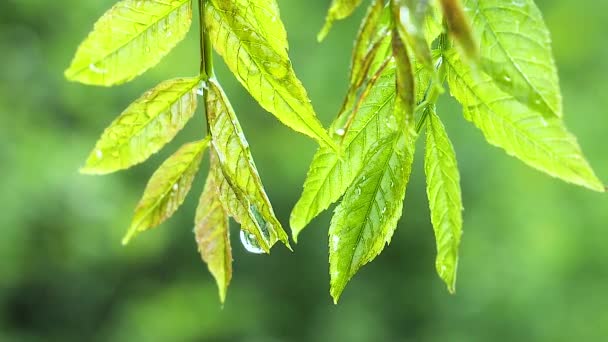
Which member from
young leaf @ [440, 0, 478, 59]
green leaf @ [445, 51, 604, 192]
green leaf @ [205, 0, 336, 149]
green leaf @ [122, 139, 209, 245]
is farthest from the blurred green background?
young leaf @ [440, 0, 478, 59]

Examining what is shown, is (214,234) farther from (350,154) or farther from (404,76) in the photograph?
(404,76)

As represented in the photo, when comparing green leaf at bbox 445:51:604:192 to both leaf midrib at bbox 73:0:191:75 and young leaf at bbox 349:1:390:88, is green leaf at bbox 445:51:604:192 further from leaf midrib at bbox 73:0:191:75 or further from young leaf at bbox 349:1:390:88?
leaf midrib at bbox 73:0:191:75

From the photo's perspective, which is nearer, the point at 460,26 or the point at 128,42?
the point at 460,26

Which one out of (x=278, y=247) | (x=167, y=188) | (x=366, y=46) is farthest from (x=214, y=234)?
(x=278, y=247)

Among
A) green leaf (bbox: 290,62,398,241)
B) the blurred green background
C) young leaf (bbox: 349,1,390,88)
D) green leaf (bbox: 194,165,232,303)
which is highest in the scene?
young leaf (bbox: 349,1,390,88)

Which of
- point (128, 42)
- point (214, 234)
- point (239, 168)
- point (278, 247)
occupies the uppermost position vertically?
point (128, 42)

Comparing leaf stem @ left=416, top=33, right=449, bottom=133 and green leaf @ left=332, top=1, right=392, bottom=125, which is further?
leaf stem @ left=416, top=33, right=449, bottom=133
